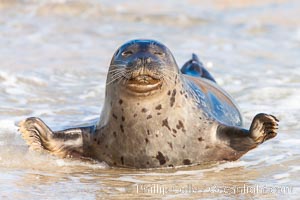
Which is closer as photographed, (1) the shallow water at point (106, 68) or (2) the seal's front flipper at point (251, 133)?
(1) the shallow water at point (106, 68)

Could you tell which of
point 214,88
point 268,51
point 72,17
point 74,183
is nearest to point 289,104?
point 214,88

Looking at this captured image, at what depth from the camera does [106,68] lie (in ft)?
37.0

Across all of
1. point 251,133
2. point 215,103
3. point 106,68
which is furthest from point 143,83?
point 106,68

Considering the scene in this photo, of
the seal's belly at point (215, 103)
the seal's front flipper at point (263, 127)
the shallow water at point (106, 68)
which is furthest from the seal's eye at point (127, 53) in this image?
the seal's front flipper at point (263, 127)

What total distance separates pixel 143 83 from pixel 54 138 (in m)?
0.82

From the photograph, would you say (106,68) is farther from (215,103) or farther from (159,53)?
(159,53)

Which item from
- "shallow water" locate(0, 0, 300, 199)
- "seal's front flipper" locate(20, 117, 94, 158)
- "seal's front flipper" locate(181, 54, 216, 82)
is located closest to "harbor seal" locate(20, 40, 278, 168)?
"seal's front flipper" locate(20, 117, 94, 158)

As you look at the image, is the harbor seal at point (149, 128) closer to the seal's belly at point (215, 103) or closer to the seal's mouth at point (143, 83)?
the seal's mouth at point (143, 83)

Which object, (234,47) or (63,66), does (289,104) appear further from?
(234,47)

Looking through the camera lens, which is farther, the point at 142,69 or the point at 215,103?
the point at 215,103

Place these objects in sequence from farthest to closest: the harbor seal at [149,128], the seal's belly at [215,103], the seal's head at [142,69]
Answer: the seal's belly at [215,103] < the harbor seal at [149,128] < the seal's head at [142,69]

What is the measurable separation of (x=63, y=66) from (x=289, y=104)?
338cm

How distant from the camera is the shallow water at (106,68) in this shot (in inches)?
235

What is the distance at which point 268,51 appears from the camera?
12750mm
